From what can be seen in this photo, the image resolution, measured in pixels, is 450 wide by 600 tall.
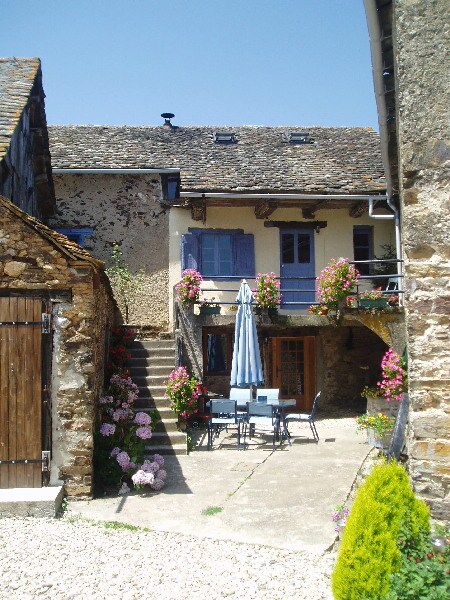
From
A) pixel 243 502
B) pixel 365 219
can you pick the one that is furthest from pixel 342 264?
pixel 243 502

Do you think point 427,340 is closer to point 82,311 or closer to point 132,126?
point 82,311

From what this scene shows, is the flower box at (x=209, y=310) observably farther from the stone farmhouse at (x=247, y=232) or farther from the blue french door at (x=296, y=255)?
the blue french door at (x=296, y=255)

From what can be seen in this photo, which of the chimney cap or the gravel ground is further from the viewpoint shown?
the chimney cap

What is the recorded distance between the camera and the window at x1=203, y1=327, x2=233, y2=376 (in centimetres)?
1578

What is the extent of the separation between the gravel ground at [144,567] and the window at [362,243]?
10391 mm

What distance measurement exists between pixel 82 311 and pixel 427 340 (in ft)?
13.2

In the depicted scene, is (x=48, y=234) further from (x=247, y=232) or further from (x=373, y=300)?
(x=247, y=232)

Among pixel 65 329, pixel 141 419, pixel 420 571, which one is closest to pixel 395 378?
pixel 141 419

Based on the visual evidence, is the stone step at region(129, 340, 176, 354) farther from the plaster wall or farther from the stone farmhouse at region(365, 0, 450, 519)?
Result: the stone farmhouse at region(365, 0, 450, 519)

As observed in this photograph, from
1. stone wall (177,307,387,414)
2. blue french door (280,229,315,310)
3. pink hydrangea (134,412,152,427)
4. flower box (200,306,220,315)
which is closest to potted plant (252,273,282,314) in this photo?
flower box (200,306,220,315)

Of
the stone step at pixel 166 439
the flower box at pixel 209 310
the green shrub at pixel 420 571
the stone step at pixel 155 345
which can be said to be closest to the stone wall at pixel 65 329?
the stone step at pixel 166 439

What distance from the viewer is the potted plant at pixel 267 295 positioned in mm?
12422

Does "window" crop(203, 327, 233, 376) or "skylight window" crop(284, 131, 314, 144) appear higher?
"skylight window" crop(284, 131, 314, 144)

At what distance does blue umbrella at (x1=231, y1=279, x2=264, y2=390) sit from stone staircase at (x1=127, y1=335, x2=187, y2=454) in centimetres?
124
